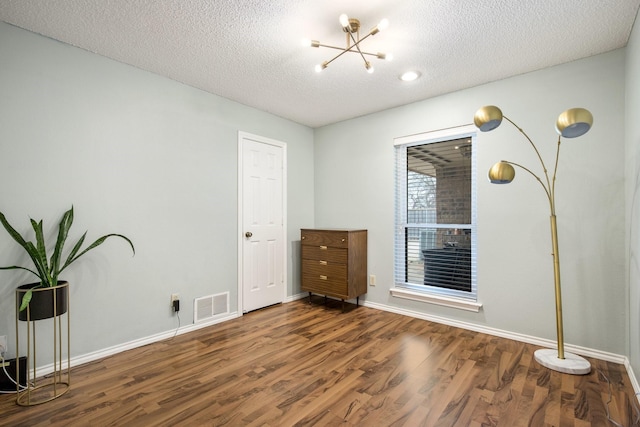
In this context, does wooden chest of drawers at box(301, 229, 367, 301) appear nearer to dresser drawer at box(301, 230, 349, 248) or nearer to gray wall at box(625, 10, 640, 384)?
dresser drawer at box(301, 230, 349, 248)

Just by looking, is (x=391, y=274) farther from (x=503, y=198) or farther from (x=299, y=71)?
(x=299, y=71)

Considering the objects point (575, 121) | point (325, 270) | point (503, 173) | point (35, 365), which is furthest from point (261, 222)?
point (575, 121)

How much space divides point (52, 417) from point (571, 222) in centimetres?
386

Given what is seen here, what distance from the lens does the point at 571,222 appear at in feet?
8.57

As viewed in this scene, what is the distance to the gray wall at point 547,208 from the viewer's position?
8.04 ft

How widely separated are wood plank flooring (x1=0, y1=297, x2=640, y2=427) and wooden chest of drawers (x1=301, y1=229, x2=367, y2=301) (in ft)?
2.59

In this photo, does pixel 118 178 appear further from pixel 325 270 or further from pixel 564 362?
pixel 564 362

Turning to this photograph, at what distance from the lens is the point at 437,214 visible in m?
3.47

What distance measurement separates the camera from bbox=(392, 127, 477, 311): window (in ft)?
10.7

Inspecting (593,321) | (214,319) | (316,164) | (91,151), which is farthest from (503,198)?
(91,151)

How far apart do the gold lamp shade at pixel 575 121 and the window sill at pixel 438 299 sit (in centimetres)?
180

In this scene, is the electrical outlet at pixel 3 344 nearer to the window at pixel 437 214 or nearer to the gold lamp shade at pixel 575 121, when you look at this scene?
the window at pixel 437 214

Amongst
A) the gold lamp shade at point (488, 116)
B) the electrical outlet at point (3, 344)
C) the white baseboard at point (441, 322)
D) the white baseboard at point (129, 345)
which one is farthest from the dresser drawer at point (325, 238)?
the electrical outlet at point (3, 344)

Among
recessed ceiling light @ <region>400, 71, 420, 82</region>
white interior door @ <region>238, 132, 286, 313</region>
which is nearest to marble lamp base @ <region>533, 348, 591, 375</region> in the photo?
recessed ceiling light @ <region>400, 71, 420, 82</region>
